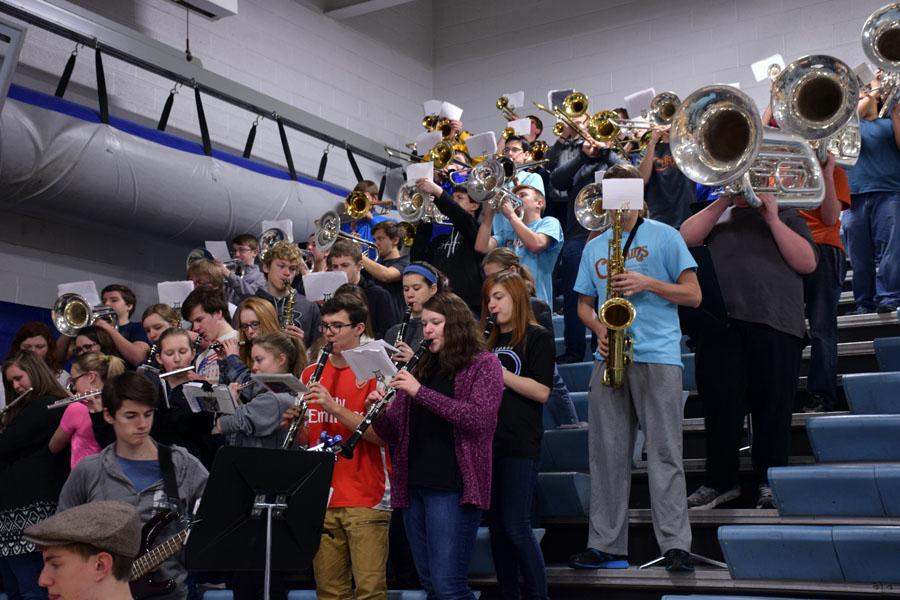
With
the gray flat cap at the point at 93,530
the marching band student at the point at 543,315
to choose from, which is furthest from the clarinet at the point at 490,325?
the gray flat cap at the point at 93,530

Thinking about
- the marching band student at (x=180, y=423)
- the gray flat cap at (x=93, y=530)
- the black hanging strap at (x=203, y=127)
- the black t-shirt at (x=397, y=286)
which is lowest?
the gray flat cap at (x=93, y=530)

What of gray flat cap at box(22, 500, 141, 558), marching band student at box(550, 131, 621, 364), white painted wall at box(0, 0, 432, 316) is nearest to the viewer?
gray flat cap at box(22, 500, 141, 558)

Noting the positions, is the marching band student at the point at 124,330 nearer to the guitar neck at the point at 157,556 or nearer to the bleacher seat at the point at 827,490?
the guitar neck at the point at 157,556

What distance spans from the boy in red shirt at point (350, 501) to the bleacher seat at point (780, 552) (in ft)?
4.43

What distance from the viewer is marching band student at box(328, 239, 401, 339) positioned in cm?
636

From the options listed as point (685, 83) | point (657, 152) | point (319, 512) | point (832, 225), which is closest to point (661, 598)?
point (319, 512)

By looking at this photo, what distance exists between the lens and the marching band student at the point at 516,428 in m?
4.34

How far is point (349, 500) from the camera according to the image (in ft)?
14.8

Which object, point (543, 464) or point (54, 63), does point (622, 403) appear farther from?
point (54, 63)

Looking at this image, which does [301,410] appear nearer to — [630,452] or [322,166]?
[630,452]

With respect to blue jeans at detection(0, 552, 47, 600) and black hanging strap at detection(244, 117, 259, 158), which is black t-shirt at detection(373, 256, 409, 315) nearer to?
blue jeans at detection(0, 552, 47, 600)

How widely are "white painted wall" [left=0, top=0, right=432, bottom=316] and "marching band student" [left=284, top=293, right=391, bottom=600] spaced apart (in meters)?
4.01

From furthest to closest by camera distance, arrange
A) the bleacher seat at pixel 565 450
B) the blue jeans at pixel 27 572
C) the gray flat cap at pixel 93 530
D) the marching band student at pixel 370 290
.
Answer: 1. the marching band student at pixel 370 290
2. the bleacher seat at pixel 565 450
3. the blue jeans at pixel 27 572
4. the gray flat cap at pixel 93 530

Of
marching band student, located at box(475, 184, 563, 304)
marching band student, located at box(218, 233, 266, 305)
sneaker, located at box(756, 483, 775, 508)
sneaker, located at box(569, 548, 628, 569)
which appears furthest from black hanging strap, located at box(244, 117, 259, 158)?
sneaker, located at box(756, 483, 775, 508)
